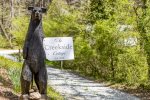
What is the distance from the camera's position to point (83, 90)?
1221cm

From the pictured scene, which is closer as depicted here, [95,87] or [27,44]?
[27,44]

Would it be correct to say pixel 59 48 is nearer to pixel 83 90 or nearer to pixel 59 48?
pixel 59 48

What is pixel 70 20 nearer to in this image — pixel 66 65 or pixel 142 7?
pixel 66 65

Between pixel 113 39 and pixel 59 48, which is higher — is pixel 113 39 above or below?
below

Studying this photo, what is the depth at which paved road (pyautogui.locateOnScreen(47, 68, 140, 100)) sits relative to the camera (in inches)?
435

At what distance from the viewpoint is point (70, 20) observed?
1902 cm

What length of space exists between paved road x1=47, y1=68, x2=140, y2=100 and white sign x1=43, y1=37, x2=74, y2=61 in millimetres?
1184

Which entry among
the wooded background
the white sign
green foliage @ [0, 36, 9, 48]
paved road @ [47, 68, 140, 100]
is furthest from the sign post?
green foliage @ [0, 36, 9, 48]

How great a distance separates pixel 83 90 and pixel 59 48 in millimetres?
2260

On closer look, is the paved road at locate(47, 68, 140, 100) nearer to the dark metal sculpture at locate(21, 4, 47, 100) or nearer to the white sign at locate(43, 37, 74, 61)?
the white sign at locate(43, 37, 74, 61)

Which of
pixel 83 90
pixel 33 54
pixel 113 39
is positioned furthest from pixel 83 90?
pixel 33 54

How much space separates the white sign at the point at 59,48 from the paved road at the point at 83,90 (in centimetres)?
118

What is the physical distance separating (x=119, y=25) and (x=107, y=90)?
9.90ft

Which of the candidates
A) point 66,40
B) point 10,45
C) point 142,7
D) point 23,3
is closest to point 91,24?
point 142,7
